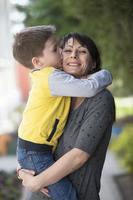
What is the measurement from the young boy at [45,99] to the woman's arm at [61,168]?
0.06 metres

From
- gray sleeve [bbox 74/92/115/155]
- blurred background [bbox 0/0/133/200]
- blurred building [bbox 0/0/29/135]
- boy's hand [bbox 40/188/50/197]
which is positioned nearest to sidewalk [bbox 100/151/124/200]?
blurred background [bbox 0/0/133/200]

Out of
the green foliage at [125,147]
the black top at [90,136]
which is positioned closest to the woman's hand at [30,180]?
the black top at [90,136]

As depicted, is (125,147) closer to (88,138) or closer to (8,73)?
(88,138)

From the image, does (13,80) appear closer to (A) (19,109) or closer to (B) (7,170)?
(A) (19,109)

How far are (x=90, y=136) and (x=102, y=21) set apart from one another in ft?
9.36

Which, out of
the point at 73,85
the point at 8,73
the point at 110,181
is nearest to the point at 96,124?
the point at 73,85

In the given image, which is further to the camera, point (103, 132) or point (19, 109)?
point (19, 109)

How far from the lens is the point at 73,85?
2637 millimetres

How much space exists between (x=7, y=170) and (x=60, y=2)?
306 cm

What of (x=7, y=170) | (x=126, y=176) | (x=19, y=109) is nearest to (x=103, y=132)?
(x=126, y=176)

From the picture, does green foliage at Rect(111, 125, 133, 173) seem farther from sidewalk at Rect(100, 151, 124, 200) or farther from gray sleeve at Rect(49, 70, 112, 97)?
gray sleeve at Rect(49, 70, 112, 97)

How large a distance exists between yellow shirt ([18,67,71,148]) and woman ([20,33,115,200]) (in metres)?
0.05

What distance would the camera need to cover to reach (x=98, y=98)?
2635 millimetres

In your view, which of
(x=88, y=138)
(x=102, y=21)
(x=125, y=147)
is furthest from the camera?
(x=125, y=147)
